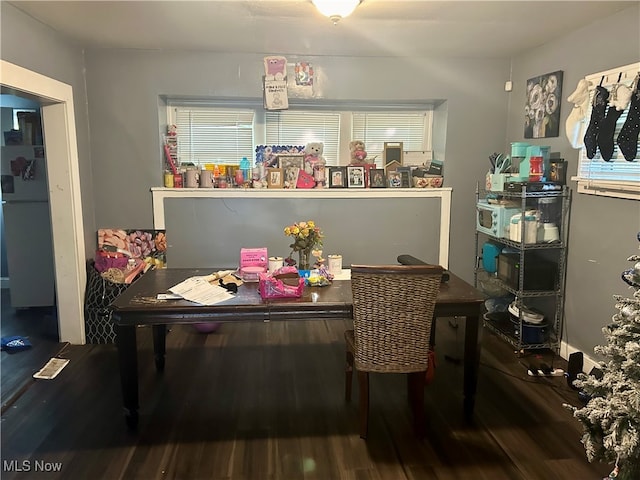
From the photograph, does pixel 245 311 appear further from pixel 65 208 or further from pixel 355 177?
pixel 355 177

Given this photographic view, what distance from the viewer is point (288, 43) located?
3688 millimetres

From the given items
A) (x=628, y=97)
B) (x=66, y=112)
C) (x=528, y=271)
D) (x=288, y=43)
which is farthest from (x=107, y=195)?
(x=628, y=97)

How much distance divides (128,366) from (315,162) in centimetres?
242

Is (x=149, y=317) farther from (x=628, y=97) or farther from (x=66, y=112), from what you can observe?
(x=628, y=97)

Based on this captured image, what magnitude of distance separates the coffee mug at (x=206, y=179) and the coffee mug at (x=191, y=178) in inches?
1.7

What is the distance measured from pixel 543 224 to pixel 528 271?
1.15 feet

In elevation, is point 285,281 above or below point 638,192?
below

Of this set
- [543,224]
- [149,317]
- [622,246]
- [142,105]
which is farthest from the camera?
[142,105]

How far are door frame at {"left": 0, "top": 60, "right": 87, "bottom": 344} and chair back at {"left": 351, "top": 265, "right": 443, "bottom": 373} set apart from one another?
2381 millimetres

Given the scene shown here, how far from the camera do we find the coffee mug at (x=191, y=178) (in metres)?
4.12

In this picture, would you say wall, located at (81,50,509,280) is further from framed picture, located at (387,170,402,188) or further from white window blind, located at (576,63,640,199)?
white window blind, located at (576,63,640,199)

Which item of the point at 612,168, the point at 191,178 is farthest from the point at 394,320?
the point at 191,178

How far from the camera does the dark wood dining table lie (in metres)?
2.45

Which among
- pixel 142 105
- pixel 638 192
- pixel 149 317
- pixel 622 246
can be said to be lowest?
pixel 149 317
